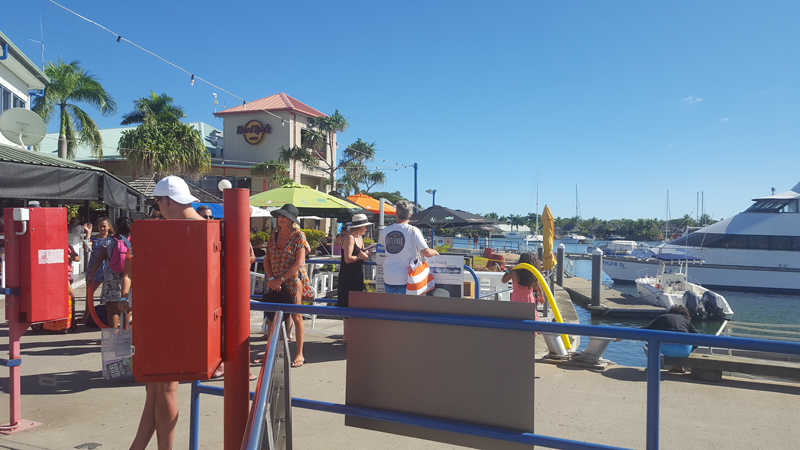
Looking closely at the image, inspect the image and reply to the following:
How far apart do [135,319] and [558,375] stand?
4.57 meters

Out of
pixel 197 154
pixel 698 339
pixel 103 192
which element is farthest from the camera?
pixel 197 154

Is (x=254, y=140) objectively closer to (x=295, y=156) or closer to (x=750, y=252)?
(x=295, y=156)

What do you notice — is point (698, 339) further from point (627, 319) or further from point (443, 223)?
point (627, 319)

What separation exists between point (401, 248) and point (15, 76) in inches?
498

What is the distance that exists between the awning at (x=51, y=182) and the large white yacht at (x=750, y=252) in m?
28.8

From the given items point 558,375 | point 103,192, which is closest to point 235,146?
point 103,192

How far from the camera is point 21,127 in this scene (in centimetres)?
722

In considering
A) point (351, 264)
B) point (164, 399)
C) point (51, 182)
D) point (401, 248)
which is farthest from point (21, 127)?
point (164, 399)

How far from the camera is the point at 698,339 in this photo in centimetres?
189

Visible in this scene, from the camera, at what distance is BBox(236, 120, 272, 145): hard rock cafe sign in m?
39.0

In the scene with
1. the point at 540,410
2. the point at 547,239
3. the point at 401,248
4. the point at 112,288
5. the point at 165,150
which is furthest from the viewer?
the point at 165,150

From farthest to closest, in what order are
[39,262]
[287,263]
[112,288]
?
[112,288] → [287,263] → [39,262]

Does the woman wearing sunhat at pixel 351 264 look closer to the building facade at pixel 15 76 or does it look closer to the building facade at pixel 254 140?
the building facade at pixel 15 76

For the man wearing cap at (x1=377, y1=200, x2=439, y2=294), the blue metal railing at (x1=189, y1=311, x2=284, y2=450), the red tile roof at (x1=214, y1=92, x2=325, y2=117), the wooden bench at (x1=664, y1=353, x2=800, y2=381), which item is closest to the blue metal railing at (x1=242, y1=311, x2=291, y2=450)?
the blue metal railing at (x1=189, y1=311, x2=284, y2=450)
